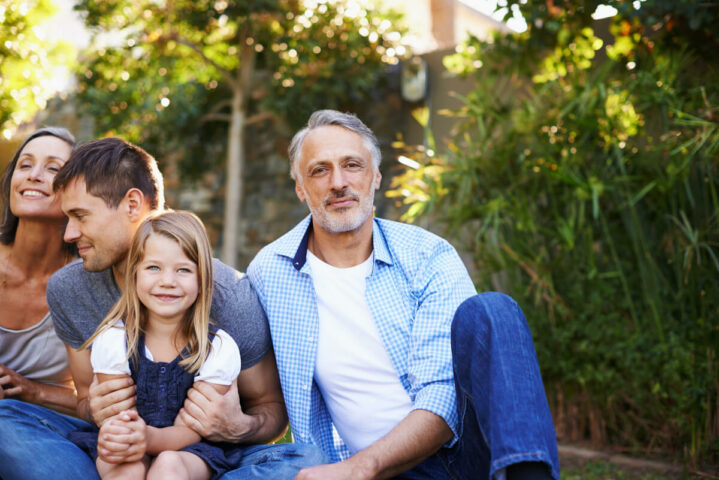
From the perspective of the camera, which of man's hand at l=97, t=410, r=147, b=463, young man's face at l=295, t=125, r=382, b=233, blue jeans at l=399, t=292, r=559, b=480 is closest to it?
blue jeans at l=399, t=292, r=559, b=480

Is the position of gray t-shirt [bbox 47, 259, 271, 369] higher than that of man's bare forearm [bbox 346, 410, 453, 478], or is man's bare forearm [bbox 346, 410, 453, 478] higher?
gray t-shirt [bbox 47, 259, 271, 369]

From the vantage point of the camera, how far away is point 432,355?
1925 mm

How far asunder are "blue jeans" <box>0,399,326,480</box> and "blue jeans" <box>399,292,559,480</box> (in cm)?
41

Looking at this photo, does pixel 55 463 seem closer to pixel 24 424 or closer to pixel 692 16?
pixel 24 424

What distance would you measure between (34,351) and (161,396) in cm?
66

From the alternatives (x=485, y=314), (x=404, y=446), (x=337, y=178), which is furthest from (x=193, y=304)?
(x=485, y=314)

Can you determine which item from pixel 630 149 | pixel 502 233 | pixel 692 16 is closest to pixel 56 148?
pixel 502 233

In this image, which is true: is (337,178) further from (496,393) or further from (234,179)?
(234,179)

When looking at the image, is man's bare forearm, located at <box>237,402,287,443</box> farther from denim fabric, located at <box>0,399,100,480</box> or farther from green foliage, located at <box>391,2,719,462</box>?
green foliage, located at <box>391,2,719,462</box>

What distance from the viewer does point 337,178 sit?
84.5 inches

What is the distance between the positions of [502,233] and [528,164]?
15.4 inches

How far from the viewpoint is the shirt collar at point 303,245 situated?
6.97 feet

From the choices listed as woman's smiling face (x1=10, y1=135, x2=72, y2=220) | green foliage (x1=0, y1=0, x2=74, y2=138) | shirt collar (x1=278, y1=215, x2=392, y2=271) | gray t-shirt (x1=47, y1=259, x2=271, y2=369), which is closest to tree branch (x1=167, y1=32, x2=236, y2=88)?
green foliage (x1=0, y1=0, x2=74, y2=138)

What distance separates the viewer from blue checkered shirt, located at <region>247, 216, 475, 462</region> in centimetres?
195
